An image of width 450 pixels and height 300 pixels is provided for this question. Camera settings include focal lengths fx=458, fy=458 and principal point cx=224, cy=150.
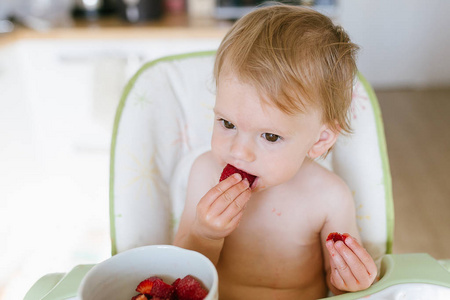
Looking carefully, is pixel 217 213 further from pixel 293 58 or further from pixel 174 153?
pixel 174 153

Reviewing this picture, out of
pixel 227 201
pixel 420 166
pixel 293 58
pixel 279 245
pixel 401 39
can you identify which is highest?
pixel 293 58

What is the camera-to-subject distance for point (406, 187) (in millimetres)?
2465

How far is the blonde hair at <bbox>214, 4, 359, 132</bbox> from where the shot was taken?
684 millimetres

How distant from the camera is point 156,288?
0.57 m

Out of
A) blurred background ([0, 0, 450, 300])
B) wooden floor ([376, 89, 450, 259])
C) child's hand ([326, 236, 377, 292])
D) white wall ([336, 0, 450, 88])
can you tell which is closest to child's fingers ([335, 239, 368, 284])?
child's hand ([326, 236, 377, 292])

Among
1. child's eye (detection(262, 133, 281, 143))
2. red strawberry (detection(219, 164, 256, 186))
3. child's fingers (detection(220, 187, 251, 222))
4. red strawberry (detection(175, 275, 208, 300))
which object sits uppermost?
child's eye (detection(262, 133, 281, 143))

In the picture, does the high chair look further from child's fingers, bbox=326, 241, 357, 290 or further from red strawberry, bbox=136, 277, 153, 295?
red strawberry, bbox=136, 277, 153, 295

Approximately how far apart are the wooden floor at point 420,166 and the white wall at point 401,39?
0.16 metres

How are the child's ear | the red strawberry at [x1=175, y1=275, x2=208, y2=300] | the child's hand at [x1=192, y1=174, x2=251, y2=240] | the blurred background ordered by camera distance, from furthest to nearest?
the blurred background
the child's ear
the child's hand at [x1=192, y1=174, x2=251, y2=240]
the red strawberry at [x1=175, y1=275, x2=208, y2=300]

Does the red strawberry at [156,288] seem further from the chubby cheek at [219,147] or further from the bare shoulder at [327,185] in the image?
the bare shoulder at [327,185]

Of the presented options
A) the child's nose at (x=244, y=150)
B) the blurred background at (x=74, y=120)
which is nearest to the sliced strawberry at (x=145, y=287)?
the child's nose at (x=244, y=150)

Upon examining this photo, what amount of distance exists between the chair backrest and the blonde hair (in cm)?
23

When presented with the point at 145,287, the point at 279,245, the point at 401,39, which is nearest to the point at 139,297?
the point at 145,287

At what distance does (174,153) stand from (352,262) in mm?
467
